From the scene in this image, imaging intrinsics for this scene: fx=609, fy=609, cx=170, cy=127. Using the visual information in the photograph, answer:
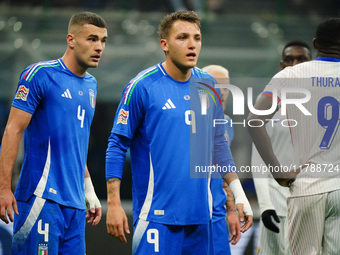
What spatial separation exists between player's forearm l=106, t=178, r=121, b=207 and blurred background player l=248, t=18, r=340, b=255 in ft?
3.59

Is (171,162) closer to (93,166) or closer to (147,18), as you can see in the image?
(93,166)

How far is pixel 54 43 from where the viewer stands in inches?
488

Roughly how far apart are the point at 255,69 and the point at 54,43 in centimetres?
410

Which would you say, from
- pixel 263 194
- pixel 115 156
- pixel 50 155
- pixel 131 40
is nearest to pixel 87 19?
pixel 50 155

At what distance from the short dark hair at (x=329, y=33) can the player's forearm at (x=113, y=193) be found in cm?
186

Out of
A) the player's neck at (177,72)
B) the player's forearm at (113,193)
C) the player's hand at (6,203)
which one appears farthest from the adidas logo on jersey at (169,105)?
the player's hand at (6,203)

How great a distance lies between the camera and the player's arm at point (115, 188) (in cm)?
411

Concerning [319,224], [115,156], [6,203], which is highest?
[115,156]

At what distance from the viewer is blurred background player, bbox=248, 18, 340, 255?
437 cm

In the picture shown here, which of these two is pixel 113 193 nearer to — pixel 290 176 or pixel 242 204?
pixel 242 204

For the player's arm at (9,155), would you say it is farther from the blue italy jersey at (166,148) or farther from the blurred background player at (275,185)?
the blurred background player at (275,185)

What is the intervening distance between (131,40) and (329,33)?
8.57 m

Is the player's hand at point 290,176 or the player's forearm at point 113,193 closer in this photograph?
the player's forearm at point 113,193

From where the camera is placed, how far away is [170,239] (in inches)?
169
